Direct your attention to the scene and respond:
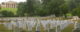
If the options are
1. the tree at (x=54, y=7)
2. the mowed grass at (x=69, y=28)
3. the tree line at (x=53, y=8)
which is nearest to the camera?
the mowed grass at (x=69, y=28)

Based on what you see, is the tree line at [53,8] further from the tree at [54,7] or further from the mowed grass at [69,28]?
the mowed grass at [69,28]

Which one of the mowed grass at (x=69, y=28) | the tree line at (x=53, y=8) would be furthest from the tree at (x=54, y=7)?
the mowed grass at (x=69, y=28)

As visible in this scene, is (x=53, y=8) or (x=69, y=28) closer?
(x=69, y=28)

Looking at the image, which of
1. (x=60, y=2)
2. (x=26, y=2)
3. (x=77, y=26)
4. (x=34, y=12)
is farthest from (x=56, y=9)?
(x=77, y=26)

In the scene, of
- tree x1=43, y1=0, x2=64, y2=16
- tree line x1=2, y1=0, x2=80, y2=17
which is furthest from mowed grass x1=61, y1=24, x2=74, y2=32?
tree x1=43, y1=0, x2=64, y2=16

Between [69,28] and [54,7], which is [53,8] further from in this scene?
[69,28]

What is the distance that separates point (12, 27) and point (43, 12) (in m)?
5.56

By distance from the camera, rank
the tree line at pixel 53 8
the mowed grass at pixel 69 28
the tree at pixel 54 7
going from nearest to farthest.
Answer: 1. the mowed grass at pixel 69 28
2. the tree line at pixel 53 8
3. the tree at pixel 54 7

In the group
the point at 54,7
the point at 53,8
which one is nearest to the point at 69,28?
the point at 54,7

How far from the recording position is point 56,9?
888cm

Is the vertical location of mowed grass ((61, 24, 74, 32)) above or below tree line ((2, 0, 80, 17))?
below

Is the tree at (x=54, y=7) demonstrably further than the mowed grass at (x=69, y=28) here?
Yes

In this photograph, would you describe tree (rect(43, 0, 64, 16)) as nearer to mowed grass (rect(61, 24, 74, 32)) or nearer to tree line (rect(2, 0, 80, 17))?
tree line (rect(2, 0, 80, 17))

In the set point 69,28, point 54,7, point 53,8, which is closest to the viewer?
point 69,28
